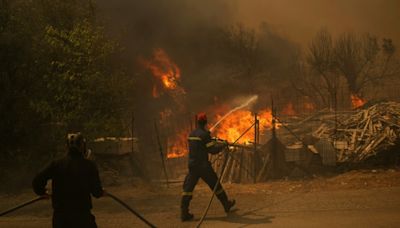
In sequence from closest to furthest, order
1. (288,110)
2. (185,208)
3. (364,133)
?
(185,208) < (364,133) < (288,110)

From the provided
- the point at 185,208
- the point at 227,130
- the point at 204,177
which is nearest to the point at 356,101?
the point at 227,130

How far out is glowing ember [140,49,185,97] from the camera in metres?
24.3

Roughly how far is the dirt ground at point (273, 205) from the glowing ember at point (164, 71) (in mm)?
12701

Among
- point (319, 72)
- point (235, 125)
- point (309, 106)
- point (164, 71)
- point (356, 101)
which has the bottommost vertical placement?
point (235, 125)

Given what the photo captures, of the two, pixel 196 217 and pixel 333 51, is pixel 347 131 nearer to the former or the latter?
pixel 196 217

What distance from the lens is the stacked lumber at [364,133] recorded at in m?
12.6

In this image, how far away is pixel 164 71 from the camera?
24.8 metres

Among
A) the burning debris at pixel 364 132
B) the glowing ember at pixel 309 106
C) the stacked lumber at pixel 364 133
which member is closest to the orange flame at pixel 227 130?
the burning debris at pixel 364 132

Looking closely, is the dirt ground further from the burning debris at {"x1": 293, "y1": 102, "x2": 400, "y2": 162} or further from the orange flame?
the orange flame

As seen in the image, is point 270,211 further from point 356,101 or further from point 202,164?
point 356,101

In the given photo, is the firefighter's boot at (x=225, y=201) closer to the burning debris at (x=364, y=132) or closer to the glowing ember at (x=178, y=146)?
the burning debris at (x=364, y=132)

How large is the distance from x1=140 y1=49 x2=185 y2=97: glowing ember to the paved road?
14.3 m

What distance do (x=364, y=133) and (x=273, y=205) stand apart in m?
5.43

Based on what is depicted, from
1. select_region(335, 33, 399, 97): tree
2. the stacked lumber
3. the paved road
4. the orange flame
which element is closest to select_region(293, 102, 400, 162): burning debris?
the stacked lumber
